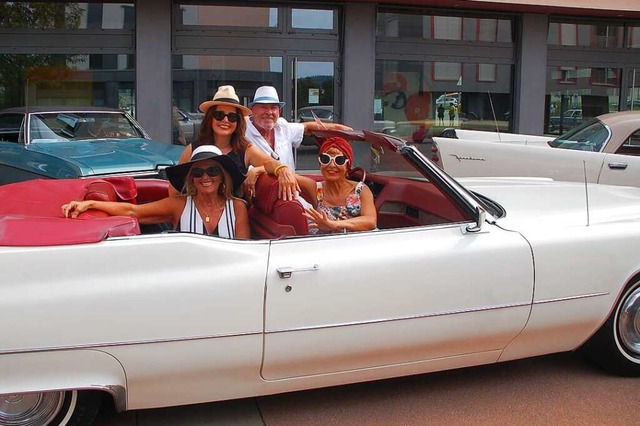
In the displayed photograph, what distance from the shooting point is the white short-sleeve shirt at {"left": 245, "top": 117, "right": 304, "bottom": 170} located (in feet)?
14.6

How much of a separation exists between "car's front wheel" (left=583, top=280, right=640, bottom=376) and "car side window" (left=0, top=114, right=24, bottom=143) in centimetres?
644

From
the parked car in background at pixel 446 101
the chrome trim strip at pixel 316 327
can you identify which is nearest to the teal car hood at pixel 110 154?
the chrome trim strip at pixel 316 327

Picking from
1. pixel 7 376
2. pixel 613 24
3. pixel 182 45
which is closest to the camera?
pixel 7 376

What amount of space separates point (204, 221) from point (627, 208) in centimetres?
238

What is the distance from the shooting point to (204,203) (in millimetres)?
3535

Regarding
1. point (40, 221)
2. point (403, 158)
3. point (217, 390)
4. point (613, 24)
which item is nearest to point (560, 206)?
point (403, 158)

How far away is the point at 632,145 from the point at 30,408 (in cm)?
623

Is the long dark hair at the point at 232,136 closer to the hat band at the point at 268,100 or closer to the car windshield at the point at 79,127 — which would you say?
the hat band at the point at 268,100

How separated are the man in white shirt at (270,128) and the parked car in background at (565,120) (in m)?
10.8

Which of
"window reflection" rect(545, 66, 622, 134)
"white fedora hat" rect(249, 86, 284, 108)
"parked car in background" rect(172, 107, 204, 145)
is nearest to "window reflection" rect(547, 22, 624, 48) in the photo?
"window reflection" rect(545, 66, 622, 134)

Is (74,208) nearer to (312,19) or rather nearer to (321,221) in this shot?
(321,221)

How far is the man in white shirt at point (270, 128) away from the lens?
176 inches

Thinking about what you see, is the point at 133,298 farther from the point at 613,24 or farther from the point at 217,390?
the point at 613,24

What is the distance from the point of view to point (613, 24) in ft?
47.7
